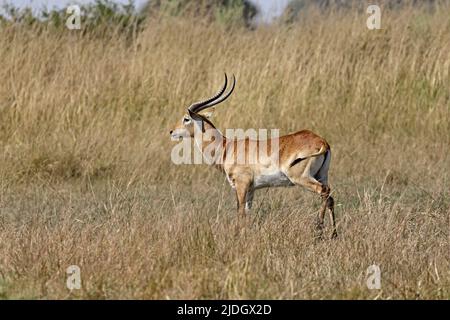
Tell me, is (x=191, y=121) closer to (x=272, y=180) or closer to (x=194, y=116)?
(x=194, y=116)

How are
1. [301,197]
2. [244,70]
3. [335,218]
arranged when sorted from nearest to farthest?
1. [335,218]
2. [301,197]
3. [244,70]

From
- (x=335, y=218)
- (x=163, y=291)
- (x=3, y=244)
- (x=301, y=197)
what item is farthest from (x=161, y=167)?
(x=163, y=291)

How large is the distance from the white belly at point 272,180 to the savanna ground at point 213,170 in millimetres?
181

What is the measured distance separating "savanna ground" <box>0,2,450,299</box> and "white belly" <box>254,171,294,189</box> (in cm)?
18

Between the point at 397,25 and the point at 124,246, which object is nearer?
the point at 124,246

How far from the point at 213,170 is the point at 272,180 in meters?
2.13

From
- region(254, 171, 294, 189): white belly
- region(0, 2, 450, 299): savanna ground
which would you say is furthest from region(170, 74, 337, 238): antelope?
region(0, 2, 450, 299): savanna ground

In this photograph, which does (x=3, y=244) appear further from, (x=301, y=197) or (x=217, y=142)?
(x=301, y=197)

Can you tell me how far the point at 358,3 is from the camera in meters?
11.9

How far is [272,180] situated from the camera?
690 centimetres

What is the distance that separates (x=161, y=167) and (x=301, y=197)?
1.60 m

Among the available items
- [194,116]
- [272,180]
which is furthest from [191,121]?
[272,180]

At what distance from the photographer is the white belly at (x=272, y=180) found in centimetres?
685

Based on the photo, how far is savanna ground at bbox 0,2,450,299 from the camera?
5.13 m
